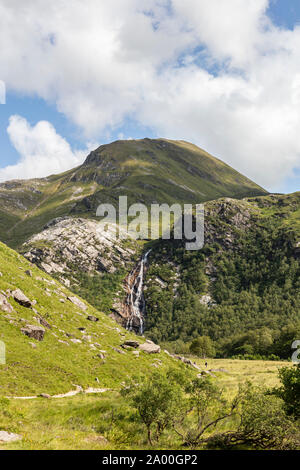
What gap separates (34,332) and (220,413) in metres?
27.5

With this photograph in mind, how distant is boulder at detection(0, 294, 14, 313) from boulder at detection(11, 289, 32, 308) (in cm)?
211

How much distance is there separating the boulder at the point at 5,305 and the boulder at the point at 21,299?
6.91ft

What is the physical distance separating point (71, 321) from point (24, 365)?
14995 mm

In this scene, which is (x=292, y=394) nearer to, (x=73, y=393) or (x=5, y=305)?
(x=73, y=393)

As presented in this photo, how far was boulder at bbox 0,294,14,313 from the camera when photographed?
37366 mm

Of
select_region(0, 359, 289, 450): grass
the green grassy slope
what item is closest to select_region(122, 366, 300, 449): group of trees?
select_region(0, 359, 289, 450): grass

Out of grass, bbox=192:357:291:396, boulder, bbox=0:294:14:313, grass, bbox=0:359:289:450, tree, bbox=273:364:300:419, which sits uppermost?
boulder, bbox=0:294:14:313

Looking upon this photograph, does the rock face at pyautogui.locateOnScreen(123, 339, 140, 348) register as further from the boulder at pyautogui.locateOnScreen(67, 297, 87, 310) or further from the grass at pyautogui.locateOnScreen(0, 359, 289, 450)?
the grass at pyautogui.locateOnScreen(0, 359, 289, 450)

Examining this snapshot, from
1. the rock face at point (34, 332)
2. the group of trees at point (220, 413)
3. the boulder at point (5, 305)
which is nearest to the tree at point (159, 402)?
the group of trees at point (220, 413)
